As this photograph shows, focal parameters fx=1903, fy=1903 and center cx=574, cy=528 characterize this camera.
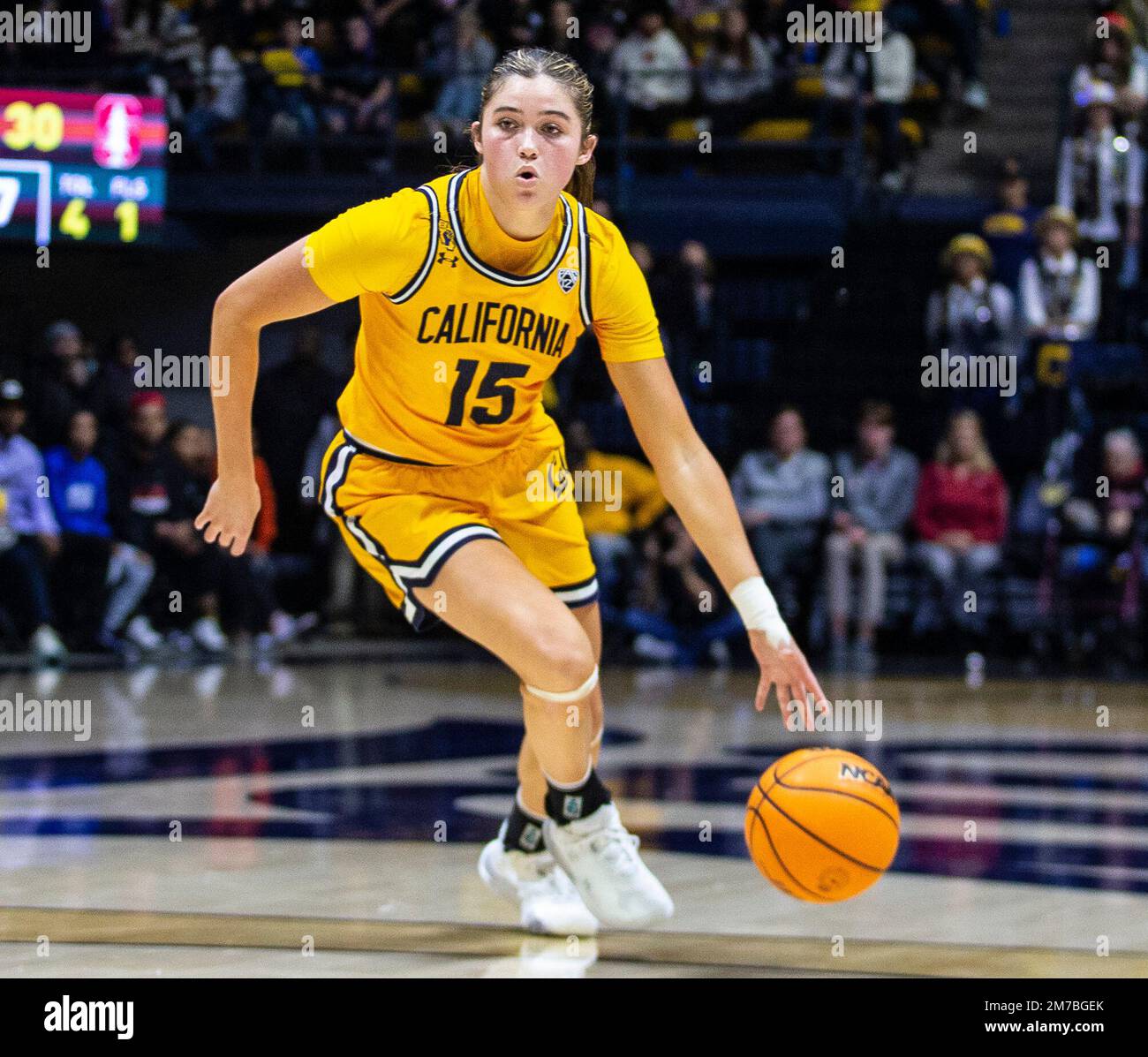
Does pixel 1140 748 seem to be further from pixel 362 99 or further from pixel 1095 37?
pixel 362 99

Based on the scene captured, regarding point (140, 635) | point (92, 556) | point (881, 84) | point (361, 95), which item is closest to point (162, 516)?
point (92, 556)

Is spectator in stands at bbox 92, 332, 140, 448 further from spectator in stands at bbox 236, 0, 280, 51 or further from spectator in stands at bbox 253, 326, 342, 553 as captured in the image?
spectator in stands at bbox 236, 0, 280, 51

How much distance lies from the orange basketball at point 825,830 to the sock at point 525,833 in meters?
0.78

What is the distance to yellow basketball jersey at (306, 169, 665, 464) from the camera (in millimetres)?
4344

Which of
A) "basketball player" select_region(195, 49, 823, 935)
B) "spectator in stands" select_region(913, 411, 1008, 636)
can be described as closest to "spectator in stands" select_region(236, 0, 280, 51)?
"spectator in stands" select_region(913, 411, 1008, 636)

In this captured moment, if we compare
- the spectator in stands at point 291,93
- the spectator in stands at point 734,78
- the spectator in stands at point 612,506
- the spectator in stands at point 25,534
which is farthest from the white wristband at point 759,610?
the spectator in stands at point 291,93

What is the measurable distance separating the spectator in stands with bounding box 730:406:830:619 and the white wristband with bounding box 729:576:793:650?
295 inches

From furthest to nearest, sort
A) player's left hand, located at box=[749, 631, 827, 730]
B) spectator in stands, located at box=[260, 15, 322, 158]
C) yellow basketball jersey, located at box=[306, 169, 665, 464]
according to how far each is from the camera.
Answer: spectator in stands, located at box=[260, 15, 322, 158] → yellow basketball jersey, located at box=[306, 169, 665, 464] → player's left hand, located at box=[749, 631, 827, 730]

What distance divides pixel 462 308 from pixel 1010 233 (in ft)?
32.3

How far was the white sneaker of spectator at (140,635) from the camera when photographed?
39.6 ft

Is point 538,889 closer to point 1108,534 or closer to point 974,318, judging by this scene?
point 1108,534

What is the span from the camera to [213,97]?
49.2ft
